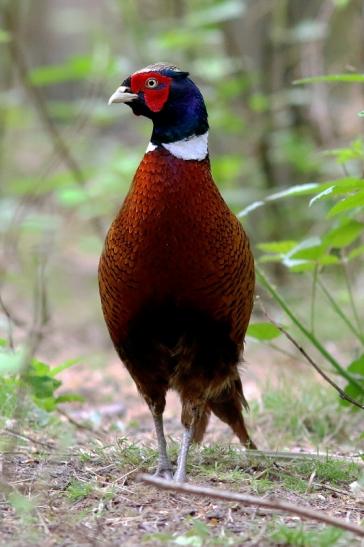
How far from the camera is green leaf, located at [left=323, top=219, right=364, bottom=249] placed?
3.72m

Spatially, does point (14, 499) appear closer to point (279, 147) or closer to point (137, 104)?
point (137, 104)

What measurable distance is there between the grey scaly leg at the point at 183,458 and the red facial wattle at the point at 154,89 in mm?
1353

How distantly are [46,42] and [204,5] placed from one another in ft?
31.7

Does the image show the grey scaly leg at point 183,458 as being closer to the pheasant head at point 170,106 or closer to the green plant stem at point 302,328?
the green plant stem at point 302,328

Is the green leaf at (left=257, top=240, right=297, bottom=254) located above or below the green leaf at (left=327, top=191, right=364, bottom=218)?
below

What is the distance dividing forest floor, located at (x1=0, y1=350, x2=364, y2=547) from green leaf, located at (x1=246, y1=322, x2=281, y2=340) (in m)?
0.53

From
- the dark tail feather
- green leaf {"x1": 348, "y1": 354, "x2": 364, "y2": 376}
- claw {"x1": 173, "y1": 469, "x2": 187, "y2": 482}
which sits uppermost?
green leaf {"x1": 348, "y1": 354, "x2": 364, "y2": 376}

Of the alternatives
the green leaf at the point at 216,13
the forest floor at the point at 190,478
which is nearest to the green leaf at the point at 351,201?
the forest floor at the point at 190,478

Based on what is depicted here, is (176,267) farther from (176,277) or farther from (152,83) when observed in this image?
(152,83)

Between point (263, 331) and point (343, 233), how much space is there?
0.57 metres

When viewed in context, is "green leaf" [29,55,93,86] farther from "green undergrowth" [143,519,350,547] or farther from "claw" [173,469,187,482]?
"green undergrowth" [143,519,350,547]

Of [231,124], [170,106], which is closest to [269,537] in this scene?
[170,106]

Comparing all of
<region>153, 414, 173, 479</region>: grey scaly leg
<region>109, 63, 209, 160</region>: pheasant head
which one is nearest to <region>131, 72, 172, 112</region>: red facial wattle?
<region>109, 63, 209, 160</region>: pheasant head

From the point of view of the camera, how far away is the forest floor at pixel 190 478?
2.55 metres
